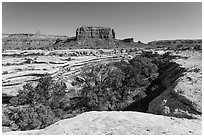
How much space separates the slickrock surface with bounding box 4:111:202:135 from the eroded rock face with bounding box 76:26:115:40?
156387mm

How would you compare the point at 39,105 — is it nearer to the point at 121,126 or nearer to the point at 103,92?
the point at 103,92

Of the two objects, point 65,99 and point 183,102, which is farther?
point 65,99

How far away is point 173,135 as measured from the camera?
7.61m

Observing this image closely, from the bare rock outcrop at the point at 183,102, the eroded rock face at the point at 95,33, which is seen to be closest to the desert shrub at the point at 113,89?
the bare rock outcrop at the point at 183,102

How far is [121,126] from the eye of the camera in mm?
8500

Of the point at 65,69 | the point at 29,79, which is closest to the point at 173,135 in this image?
the point at 29,79

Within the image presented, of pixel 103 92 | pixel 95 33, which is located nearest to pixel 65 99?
pixel 103 92

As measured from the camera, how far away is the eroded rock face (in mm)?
164812

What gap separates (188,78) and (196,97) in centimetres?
509

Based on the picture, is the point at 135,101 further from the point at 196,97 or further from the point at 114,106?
the point at 196,97

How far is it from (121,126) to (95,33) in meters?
166

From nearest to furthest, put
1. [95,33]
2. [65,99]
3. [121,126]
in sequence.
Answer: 1. [121,126]
2. [65,99]
3. [95,33]

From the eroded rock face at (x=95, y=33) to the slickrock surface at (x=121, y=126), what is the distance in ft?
513

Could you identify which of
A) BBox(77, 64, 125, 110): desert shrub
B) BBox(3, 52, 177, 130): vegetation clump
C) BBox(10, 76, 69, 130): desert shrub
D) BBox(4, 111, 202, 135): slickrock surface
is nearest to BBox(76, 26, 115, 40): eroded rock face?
BBox(77, 64, 125, 110): desert shrub
